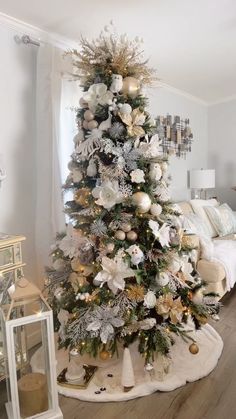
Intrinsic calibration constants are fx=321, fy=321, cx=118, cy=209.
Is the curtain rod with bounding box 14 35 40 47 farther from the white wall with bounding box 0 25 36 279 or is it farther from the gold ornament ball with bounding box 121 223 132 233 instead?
the gold ornament ball with bounding box 121 223 132 233

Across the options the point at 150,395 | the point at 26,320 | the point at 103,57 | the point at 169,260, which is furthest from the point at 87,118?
the point at 150,395

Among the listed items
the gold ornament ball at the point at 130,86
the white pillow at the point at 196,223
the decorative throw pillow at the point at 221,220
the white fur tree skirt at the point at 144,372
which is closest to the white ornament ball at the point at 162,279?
the white fur tree skirt at the point at 144,372

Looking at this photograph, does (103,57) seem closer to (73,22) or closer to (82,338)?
(73,22)

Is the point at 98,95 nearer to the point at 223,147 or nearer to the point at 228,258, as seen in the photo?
the point at 228,258

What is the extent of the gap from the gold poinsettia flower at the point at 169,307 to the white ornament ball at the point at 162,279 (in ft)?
0.28

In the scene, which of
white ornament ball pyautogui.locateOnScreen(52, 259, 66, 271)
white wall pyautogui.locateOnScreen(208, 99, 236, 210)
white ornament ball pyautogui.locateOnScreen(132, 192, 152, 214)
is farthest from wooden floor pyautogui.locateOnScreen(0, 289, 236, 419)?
white wall pyautogui.locateOnScreen(208, 99, 236, 210)

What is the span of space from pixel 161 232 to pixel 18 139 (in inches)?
47.7

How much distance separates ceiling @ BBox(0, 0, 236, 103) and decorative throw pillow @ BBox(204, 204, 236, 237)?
1654 millimetres

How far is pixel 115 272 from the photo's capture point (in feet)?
6.02

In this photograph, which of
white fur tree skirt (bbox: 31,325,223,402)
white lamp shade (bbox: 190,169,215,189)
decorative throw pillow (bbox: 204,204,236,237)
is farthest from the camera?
white lamp shade (bbox: 190,169,215,189)

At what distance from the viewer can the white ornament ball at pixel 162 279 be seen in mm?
1866

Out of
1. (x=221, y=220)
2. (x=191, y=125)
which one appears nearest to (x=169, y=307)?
(x=221, y=220)

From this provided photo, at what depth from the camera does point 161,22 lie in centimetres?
238

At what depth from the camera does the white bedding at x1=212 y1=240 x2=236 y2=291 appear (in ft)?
9.57
